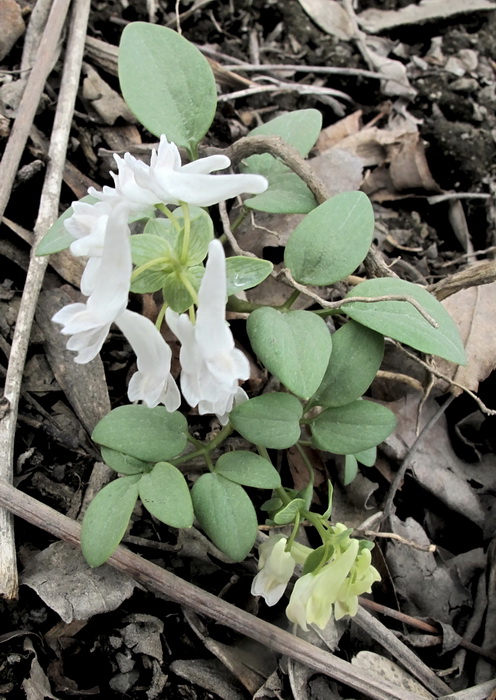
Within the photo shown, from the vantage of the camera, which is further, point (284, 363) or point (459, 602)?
point (459, 602)

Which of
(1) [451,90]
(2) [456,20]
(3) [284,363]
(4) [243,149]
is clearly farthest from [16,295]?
(2) [456,20]

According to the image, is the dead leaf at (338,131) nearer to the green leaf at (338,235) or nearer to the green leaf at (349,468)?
the green leaf at (338,235)

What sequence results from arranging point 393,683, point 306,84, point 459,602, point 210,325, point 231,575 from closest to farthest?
1. point 210,325
2. point 393,683
3. point 231,575
4. point 459,602
5. point 306,84

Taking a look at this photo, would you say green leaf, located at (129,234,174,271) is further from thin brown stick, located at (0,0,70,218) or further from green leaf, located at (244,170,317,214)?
thin brown stick, located at (0,0,70,218)

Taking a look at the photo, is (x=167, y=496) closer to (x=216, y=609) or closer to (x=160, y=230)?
(x=216, y=609)

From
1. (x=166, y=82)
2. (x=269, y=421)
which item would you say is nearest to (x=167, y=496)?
(x=269, y=421)

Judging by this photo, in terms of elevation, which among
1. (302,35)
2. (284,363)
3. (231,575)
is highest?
(302,35)

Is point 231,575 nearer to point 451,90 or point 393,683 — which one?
point 393,683

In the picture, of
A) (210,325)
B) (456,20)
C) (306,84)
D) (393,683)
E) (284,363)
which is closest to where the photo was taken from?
(210,325)
